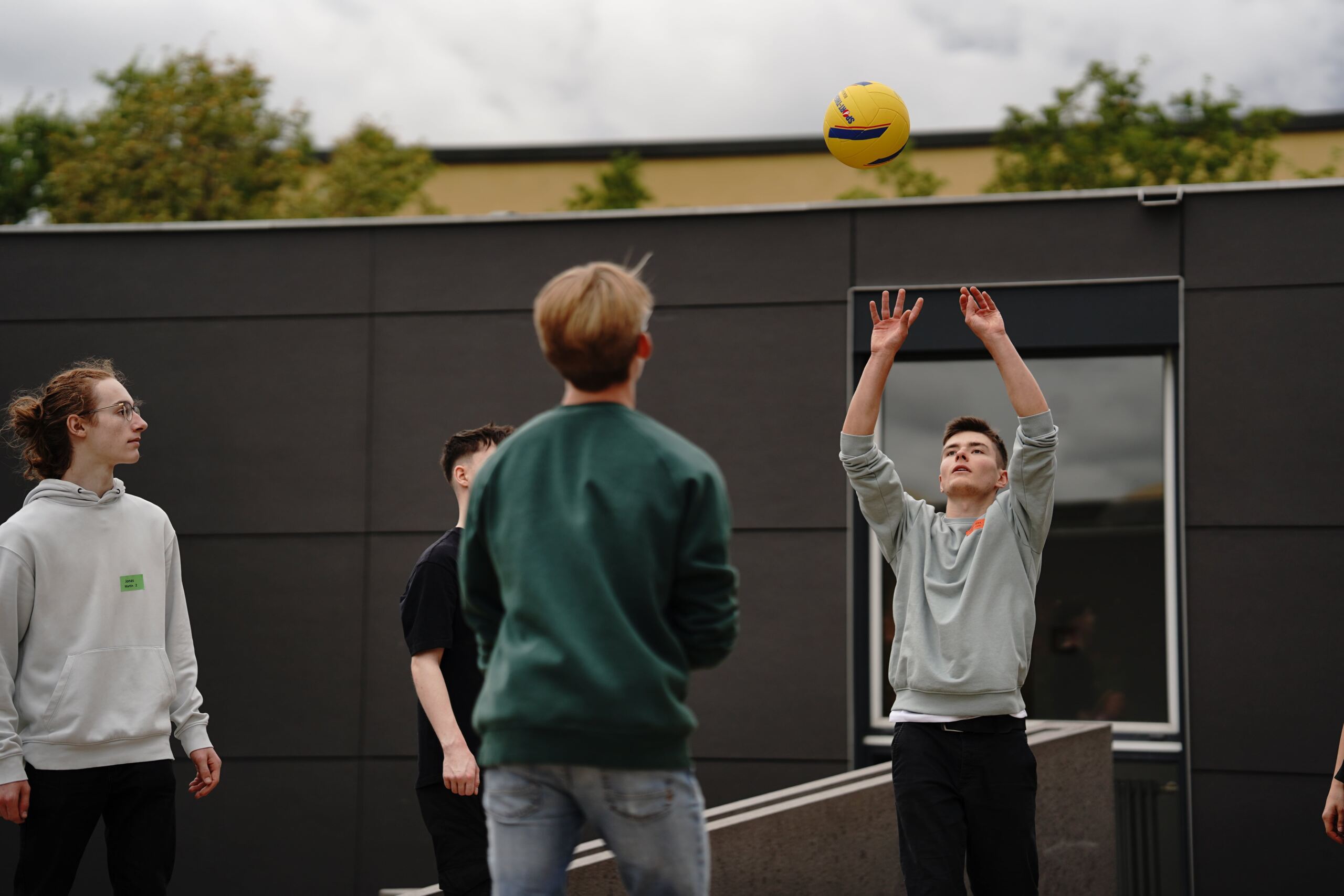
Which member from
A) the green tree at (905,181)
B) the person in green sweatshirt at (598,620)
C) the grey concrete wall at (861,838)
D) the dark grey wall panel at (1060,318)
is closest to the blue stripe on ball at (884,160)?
the dark grey wall panel at (1060,318)

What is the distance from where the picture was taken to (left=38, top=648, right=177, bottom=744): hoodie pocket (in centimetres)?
363

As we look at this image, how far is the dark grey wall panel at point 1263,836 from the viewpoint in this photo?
6.38 m

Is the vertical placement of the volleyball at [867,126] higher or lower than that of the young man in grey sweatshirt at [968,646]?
higher

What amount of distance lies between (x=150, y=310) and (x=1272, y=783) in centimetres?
726

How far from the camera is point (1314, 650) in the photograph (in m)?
6.51

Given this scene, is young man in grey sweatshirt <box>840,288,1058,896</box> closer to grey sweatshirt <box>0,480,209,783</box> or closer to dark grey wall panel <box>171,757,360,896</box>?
grey sweatshirt <box>0,480,209,783</box>

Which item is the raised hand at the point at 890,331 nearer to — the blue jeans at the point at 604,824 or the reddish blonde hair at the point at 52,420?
the blue jeans at the point at 604,824

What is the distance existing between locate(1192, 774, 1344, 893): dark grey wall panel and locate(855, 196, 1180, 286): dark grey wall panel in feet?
9.56

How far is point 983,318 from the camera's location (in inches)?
150

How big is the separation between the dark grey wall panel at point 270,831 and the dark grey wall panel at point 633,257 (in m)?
2.95

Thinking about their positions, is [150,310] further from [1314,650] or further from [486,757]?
[1314,650]

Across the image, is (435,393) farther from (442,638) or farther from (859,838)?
(442,638)

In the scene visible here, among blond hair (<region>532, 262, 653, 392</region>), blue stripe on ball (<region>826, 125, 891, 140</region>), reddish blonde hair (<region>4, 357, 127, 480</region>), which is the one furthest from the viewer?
blue stripe on ball (<region>826, 125, 891, 140</region>)

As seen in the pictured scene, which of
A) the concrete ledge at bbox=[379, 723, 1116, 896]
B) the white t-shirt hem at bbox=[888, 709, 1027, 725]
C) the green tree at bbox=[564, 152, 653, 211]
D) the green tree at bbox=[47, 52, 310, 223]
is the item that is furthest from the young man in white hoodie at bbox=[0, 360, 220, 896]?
the green tree at bbox=[564, 152, 653, 211]
